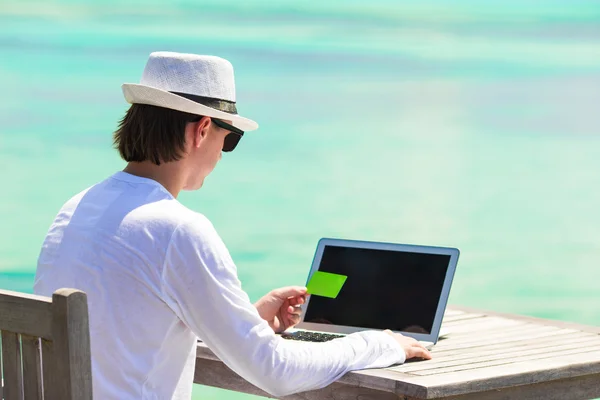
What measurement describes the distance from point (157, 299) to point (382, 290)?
2.80 ft

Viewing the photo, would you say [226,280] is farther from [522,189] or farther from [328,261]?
[522,189]

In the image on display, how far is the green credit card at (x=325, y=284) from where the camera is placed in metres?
2.68

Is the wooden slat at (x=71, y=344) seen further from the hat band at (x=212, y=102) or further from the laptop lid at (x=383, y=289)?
the laptop lid at (x=383, y=289)

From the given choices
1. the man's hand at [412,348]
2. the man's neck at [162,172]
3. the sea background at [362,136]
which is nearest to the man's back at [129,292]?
the man's neck at [162,172]

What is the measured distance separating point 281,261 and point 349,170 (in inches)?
59.8

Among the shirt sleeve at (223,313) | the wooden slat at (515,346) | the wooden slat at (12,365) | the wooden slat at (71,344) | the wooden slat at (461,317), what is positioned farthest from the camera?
the wooden slat at (461,317)

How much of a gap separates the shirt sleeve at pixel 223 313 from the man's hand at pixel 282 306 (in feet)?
1.73

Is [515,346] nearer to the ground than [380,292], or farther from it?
nearer to the ground

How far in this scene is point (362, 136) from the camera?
11.2 meters

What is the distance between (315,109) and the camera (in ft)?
36.3

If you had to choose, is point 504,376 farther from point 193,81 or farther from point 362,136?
point 362,136

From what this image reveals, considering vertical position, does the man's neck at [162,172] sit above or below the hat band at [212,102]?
below

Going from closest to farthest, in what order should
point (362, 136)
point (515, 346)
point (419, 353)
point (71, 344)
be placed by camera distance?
point (71, 344)
point (419, 353)
point (515, 346)
point (362, 136)

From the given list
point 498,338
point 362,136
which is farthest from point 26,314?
point 362,136
